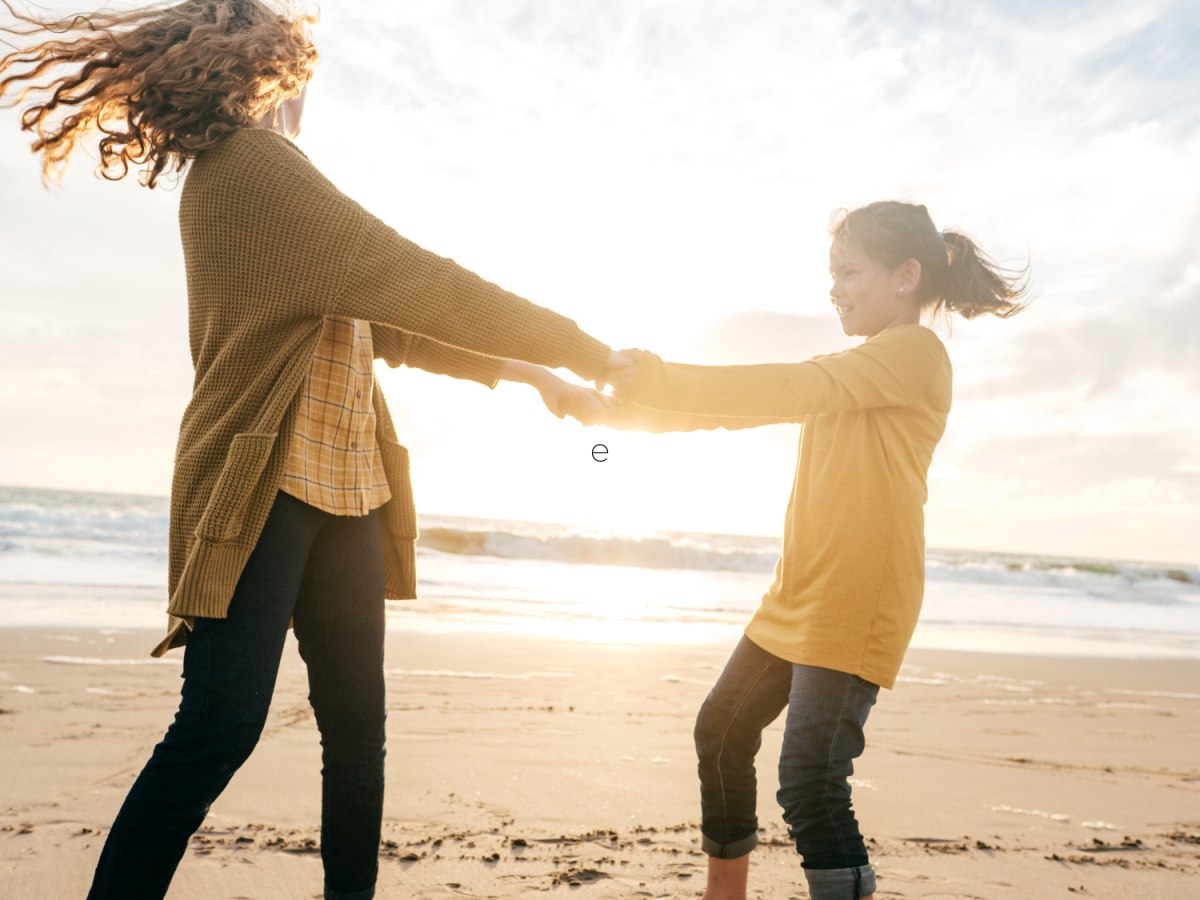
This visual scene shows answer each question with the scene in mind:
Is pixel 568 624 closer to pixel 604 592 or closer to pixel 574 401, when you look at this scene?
pixel 604 592

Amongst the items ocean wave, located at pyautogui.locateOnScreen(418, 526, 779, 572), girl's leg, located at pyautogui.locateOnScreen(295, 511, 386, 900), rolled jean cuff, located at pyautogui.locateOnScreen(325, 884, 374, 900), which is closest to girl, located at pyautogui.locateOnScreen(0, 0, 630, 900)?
girl's leg, located at pyautogui.locateOnScreen(295, 511, 386, 900)

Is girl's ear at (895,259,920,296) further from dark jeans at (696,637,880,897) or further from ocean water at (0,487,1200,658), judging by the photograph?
ocean water at (0,487,1200,658)

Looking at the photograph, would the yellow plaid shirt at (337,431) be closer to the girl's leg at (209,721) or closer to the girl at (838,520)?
the girl's leg at (209,721)

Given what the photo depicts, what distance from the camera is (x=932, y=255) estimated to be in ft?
6.85

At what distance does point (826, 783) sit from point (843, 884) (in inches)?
8.0

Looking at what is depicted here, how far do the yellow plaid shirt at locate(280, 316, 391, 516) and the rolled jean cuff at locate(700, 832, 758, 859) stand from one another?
127cm

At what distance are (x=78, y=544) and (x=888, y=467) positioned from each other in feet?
52.4

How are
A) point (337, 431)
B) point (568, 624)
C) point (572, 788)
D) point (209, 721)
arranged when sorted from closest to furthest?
1. point (209, 721)
2. point (337, 431)
3. point (572, 788)
4. point (568, 624)

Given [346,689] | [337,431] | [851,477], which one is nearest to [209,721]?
[346,689]

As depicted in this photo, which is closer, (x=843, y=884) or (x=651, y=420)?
(x=843, y=884)

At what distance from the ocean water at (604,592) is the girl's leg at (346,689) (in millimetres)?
6011

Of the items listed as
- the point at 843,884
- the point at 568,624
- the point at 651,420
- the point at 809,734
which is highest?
the point at 651,420

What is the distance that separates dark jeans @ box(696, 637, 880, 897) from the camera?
172 centimetres

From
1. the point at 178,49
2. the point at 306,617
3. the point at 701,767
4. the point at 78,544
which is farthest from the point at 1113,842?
the point at 78,544
